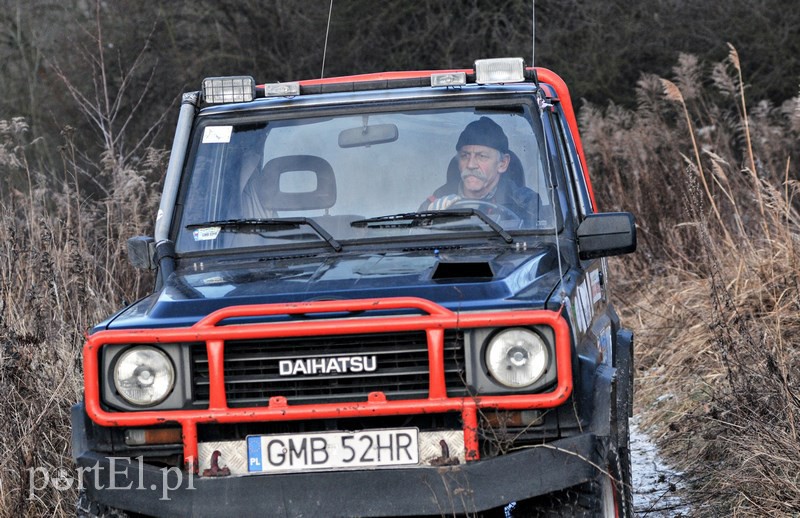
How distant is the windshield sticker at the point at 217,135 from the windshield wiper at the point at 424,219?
2.51 ft

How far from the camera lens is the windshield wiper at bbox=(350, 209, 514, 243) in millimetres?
4195

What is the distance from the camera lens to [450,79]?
467 centimetres

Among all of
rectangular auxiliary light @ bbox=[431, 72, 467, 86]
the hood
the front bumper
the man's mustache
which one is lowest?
the front bumper

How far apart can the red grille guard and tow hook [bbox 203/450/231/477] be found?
5 cm

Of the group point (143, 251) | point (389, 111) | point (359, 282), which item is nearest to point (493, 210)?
point (389, 111)

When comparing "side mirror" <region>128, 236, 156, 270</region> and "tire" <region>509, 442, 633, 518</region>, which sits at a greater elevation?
"side mirror" <region>128, 236, 156, 270</region>

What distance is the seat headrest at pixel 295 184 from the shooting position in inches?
179

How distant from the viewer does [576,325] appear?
11.9 feet

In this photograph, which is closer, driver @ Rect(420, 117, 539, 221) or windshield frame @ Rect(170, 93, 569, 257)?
windshield frame @ Rect(170, 93, 569, 257)

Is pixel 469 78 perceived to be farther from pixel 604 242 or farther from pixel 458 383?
pixel 458 383

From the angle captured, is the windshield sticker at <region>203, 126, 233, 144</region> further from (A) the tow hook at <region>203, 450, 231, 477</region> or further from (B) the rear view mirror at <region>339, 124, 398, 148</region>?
(A) the tow hook at <region>203, 450, 231, 477</region>

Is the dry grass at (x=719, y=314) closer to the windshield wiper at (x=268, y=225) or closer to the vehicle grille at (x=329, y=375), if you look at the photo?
the vehicle grille at (x=329, y=375)

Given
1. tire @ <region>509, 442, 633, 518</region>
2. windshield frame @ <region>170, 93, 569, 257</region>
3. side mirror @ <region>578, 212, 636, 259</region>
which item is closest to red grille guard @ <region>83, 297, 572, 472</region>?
tire @ <region>509, 442, 633, 518</region>

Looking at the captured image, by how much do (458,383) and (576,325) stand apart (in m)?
0.45
